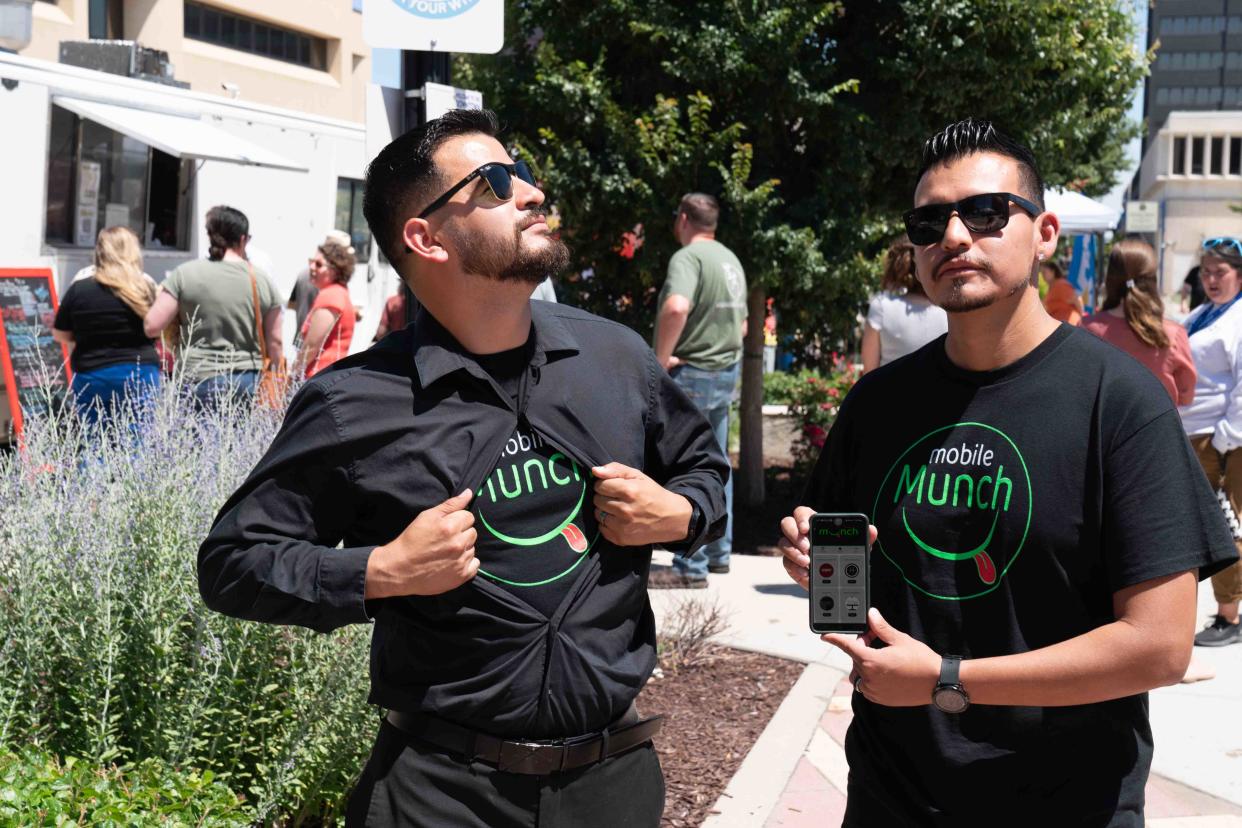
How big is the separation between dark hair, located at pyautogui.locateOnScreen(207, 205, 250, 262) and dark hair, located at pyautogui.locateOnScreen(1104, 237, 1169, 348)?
4769mm

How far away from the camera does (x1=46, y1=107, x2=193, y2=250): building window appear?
33.7 feet

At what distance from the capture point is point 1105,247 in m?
31.1

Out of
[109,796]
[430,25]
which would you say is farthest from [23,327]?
[109,796]

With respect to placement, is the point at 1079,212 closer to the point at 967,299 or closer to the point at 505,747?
the point at 967,299

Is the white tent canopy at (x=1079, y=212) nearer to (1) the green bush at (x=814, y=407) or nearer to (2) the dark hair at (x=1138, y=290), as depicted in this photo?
(1) the green bush at (x=814, y=407)

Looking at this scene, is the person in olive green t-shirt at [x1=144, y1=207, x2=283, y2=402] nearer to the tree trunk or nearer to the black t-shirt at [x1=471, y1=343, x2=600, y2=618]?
the tree trunk

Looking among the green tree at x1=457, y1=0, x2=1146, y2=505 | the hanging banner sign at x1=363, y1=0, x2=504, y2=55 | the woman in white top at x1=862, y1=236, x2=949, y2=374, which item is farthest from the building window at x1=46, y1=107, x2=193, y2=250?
the woman in white top at x1=862, y1=236, x2=949, y2=374

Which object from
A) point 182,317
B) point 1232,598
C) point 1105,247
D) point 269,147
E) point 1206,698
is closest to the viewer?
point 1206,698

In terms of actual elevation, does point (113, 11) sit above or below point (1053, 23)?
above

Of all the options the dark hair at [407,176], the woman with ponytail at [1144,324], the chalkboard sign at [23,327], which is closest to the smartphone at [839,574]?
the dark hair at [407,176]

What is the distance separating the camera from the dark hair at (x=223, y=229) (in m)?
7.68

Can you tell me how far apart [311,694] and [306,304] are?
7577 millimetres

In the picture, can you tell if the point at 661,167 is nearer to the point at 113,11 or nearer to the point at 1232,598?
the point at 1232,598

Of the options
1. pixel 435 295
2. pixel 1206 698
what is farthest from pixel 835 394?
pixel 435 295
